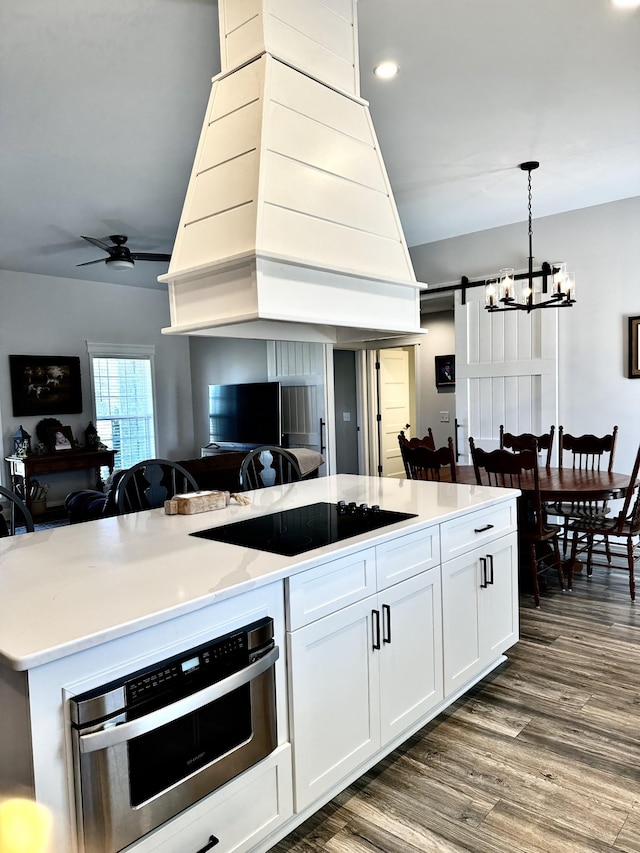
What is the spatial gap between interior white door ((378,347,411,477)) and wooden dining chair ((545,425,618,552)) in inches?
112

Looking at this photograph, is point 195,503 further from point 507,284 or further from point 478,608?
point 507,284

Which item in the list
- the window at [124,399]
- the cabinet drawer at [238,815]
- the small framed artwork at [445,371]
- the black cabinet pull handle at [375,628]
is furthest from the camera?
the window at [124,399]

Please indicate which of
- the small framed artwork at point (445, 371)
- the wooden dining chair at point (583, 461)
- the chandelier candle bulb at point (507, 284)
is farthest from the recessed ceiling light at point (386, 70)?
the small framed artwork at point (445, 371)

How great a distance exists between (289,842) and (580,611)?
8.10ft

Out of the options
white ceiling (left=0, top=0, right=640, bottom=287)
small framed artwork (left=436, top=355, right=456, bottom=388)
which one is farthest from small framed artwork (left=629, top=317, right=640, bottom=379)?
small framed artwork (left=436, top=355, right=456, bottom=388)

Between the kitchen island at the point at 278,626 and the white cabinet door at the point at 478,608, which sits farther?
the white cabinet door at the point at 478,608

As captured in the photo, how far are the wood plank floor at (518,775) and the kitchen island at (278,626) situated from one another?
0.30ft

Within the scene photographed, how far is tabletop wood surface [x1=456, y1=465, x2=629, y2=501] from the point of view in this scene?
12.1ft

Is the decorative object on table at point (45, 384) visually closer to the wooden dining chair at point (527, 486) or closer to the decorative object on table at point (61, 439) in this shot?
the decorative object on table at point (61, 439)

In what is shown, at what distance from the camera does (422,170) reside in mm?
4254

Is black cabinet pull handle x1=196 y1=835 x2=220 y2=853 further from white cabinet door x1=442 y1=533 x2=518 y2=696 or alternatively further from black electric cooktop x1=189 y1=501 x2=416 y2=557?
white cabinet door x1=442 y1=533 x2=518 y2=696

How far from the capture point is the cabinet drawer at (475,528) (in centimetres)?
241

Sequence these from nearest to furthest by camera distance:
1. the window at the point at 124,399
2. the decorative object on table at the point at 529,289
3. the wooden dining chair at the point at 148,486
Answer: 1. the wooden dining chair at the point at 148,486
2. the decorative object on table at the point at 529,289
3. the window at the point at 124,399

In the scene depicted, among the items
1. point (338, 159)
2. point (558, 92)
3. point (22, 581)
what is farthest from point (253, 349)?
point (22, 581)
